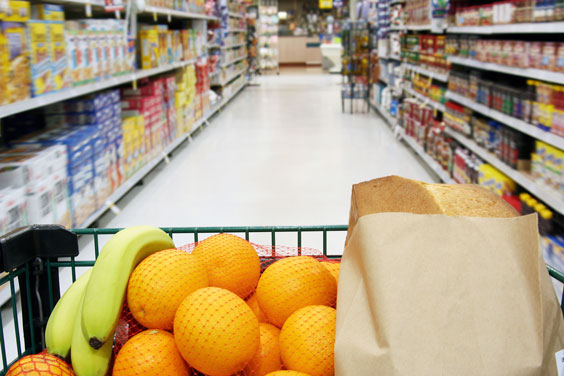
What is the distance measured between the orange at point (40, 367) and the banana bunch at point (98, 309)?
2 centimetres

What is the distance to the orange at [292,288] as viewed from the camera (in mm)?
1017

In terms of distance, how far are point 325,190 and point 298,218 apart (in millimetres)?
773

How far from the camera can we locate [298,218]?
3.87 meters

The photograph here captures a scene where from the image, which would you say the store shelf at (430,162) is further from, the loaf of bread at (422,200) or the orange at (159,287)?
the orange at (159,287)

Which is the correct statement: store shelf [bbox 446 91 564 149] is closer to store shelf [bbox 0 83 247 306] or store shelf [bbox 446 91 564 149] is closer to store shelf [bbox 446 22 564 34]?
store shelf [bbox 446 22 564 34]

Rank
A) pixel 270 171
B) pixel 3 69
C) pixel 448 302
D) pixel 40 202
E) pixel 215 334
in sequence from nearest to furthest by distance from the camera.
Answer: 1. pixel 448 302
2. pixel 215 334
3. pixel 3 69
4. pixel 40 202
5. pixel 270 171

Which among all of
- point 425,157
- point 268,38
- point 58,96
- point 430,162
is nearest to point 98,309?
point 58,96

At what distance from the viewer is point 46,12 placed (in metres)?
2.88

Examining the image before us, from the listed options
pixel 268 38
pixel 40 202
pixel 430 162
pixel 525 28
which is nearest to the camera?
pixel 40 202

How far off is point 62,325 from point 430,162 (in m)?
4.58

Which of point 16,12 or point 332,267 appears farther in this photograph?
point 16,12

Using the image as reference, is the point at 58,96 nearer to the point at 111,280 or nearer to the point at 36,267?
the point at 36,267

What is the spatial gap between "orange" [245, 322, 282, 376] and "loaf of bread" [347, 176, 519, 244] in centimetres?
25

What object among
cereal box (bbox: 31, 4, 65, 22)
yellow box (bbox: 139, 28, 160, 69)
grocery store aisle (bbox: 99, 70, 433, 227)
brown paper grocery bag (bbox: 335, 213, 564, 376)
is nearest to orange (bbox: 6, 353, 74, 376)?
brown paper grocery bag (bbox: 335, 213, 564, 376)
